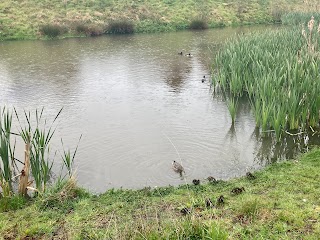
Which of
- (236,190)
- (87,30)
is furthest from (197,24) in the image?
(236,190)

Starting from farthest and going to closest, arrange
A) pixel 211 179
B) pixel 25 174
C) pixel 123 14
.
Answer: pixel 123 14 → pixel 211 179 → pixel 25 174

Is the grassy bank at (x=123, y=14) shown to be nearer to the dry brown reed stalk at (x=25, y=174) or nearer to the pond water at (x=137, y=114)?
the pond water at (x=137, y=114)

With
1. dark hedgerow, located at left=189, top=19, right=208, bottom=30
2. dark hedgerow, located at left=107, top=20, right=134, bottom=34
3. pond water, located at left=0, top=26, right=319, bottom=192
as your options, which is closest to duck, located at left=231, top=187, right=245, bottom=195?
pond water, located at left=0, top=26, right=319, bottom=192

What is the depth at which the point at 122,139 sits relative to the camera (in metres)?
8.66

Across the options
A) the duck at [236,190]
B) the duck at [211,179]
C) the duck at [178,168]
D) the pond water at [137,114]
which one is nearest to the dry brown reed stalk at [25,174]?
the pond water at [137,114]

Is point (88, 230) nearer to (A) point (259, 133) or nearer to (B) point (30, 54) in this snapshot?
(A) point (259, 133)

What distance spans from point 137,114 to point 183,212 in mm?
5931

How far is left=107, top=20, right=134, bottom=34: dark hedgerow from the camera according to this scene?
27891 millimetres

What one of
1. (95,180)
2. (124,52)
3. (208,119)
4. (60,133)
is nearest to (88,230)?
(95,180)

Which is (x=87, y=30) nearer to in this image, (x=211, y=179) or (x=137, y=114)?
(x=137, y=114)

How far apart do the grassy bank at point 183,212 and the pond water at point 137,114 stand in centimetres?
81

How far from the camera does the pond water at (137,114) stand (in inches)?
285

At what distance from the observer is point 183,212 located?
4.89m

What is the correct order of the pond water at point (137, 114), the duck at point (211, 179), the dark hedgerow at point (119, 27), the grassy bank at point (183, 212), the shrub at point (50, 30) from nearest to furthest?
the grassy bank at point (183, 212)
the duck at point (211, 179)
the pond water at point (137, 114)
the shrub at point (50, 30)
the dark hedgerow at point (119, 27)
